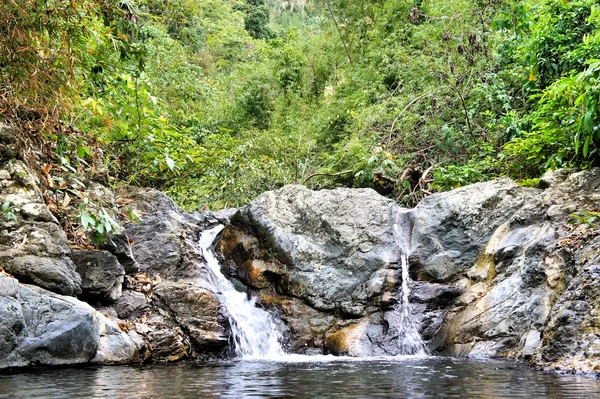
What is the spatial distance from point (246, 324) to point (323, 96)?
41.7 ft

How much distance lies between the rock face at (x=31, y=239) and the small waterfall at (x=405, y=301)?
4402 millimetres

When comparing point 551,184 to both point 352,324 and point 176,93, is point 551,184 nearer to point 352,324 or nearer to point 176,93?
point 352,324

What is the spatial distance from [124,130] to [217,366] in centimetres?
434

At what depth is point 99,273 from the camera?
787 centimetres

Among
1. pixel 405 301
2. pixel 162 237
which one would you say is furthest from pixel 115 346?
pixel 405 301

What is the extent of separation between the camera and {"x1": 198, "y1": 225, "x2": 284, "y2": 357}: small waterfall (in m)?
8.77

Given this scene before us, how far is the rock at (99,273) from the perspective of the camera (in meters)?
7.75

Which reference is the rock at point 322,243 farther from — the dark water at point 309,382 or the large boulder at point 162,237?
the dark water at point 309,382

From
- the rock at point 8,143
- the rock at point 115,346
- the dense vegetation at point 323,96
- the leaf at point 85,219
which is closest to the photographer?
the leaf at point 85,219

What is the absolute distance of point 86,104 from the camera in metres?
8.06

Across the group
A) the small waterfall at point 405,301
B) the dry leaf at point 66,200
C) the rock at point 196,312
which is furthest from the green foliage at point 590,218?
the dry leaf at point 66,200

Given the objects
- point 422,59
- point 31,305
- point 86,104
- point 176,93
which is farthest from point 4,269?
point 176,93

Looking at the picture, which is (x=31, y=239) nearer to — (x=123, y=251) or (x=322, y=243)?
(x=123, y=251)

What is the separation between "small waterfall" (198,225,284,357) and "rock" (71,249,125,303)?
1.68 metres
